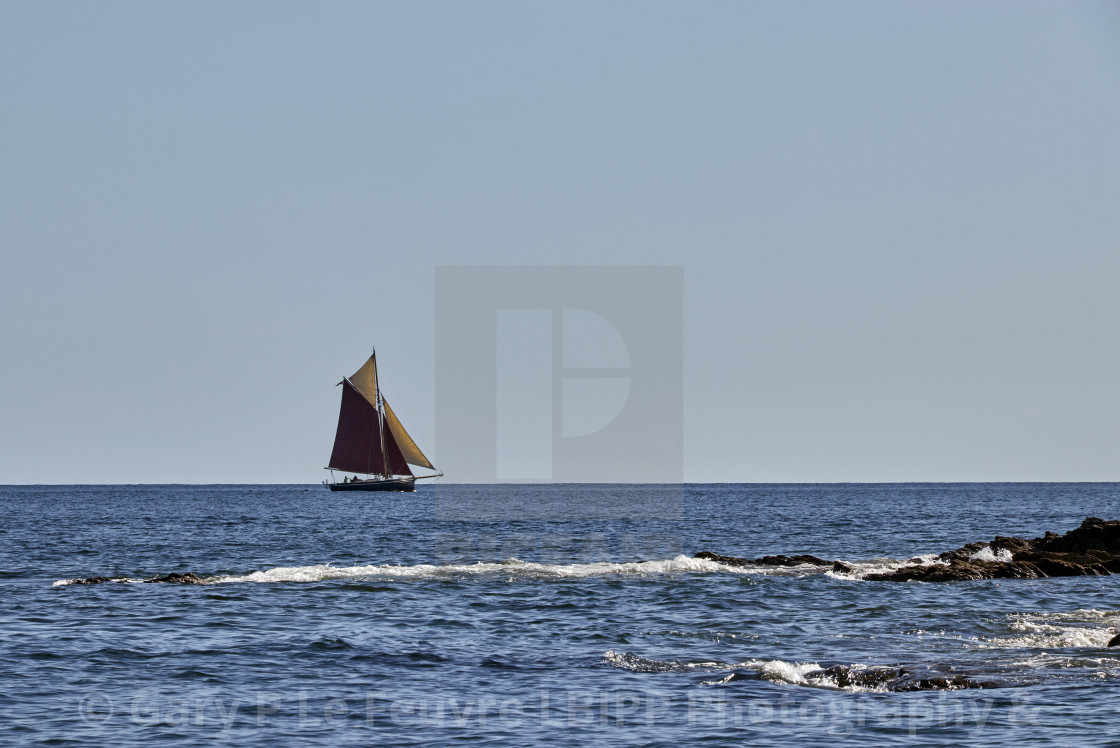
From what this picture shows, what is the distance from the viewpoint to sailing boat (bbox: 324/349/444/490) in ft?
452

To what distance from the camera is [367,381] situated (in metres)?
138

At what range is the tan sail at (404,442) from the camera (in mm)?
141500

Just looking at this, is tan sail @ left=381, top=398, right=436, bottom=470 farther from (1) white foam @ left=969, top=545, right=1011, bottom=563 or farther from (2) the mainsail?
(1) white foam @ left=969, top=545, right=1011, bottom=563

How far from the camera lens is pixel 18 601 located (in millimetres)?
30297

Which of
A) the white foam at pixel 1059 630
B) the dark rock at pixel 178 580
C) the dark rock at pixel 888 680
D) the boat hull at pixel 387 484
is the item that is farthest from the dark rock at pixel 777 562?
the boat hull at pixel 387 484

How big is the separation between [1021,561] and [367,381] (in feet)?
359

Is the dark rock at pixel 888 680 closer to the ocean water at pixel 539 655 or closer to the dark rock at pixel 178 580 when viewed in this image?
the ocean water at pixel 539 655

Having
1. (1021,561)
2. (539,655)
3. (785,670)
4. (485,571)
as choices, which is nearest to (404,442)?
(485,571)

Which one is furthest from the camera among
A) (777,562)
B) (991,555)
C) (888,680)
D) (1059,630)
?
(991,555)

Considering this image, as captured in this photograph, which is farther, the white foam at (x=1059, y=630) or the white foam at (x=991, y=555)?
the white foam at (x=991, y=555)

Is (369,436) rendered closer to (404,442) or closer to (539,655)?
(404,442)

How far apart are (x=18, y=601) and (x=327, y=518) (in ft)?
210

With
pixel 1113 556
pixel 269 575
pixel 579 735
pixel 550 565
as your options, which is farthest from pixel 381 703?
pixel 1113 556

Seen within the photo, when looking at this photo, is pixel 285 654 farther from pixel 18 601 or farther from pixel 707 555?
pixel 707 555
